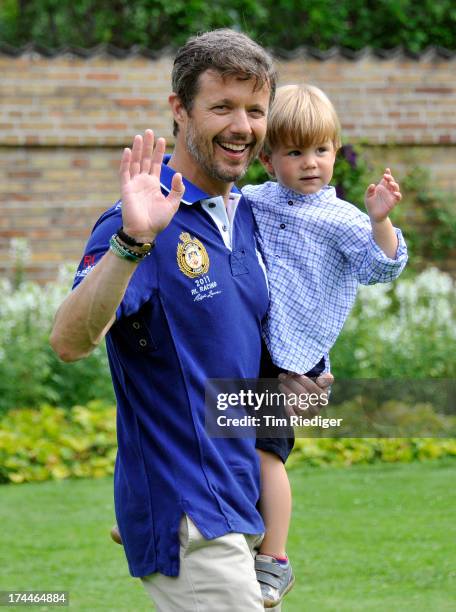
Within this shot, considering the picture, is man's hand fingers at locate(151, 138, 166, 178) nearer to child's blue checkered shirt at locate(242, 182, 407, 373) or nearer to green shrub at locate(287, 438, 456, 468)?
child's blue checkered shirt at locate(242, 182, 407, 373)

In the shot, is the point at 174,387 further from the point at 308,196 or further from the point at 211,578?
the point at 308,196

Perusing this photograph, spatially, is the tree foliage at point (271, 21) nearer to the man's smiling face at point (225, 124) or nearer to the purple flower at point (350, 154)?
the purple flower at point (350, 154)

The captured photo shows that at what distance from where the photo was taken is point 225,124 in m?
2.95

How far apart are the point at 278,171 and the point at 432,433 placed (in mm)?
4359

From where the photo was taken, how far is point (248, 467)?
9.75 feet

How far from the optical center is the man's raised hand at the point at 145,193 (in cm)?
260

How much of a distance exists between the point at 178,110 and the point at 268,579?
4.14 ft

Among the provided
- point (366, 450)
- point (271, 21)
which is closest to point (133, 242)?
point (366, 450)

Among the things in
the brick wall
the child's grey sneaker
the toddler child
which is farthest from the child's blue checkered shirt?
the brick wall

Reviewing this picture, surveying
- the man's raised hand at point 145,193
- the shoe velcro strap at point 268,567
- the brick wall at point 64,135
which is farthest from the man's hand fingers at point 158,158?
the brick wall at point 64,135

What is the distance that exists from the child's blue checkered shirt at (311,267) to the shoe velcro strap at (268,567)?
0.52 m

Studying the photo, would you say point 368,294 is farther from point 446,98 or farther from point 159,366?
point 159,366

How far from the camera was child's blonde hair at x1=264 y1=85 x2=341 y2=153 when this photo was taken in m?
3.37

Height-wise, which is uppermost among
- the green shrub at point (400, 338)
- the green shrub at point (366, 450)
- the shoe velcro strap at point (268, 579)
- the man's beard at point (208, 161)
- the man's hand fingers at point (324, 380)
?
the man's beard at point (208, 161)
